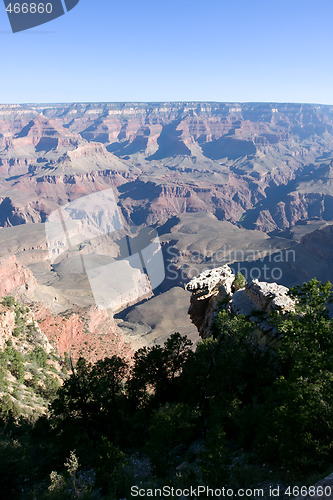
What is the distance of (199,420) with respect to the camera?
67.1 ft

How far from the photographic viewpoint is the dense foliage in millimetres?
12758

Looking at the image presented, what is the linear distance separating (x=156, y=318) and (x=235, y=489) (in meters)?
83.6

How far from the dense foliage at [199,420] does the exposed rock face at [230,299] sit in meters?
1.56

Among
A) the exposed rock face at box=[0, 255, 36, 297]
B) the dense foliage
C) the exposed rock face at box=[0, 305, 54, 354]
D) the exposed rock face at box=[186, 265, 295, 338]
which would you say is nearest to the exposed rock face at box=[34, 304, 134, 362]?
the exposed rock face at box=[0, 305, 54, 354]

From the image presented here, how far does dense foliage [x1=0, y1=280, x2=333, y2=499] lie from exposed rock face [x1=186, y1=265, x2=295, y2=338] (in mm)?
1563

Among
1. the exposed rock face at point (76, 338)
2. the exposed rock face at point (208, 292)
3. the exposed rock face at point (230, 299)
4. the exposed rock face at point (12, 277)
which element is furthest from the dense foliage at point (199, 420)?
the exposed rock face at point (12, 277)

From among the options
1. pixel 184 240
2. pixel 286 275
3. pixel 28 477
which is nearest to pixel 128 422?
pixel 28 477

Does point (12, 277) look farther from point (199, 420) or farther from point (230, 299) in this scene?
point (199, 420)

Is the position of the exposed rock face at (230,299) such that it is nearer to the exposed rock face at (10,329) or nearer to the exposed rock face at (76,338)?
the exposed rock face at (10,329)

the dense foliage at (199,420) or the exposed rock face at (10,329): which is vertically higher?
the dense foliage at (199,420)

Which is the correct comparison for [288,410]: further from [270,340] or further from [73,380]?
[73,380]

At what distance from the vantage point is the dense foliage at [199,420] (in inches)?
502

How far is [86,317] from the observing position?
5841cm

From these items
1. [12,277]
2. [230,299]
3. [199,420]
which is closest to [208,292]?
[230,299]
